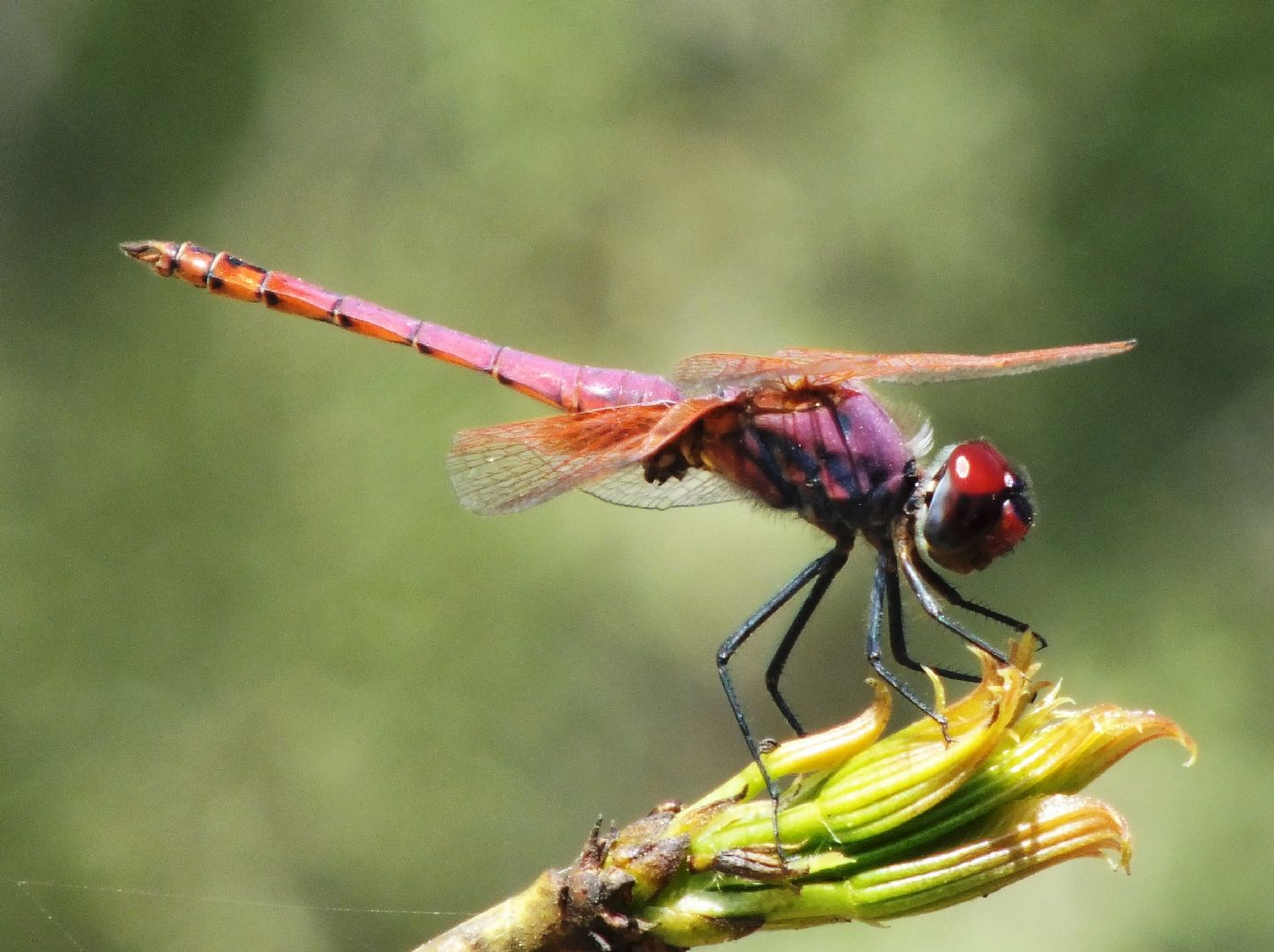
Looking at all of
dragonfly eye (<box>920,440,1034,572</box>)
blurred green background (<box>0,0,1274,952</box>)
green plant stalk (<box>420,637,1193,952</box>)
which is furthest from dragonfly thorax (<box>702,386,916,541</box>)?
blurred green background (<box>0,0,1274,952</box>)

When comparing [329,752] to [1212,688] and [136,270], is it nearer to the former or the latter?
[136,270]

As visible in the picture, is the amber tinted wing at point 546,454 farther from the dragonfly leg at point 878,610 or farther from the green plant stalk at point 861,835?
the green plant stalk at point 861,835

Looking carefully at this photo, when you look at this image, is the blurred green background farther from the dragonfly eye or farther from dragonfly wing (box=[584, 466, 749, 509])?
the dragonfly eye

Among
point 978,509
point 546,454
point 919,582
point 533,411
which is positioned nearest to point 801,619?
point 919,582

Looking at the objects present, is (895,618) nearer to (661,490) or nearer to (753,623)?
(753,623)

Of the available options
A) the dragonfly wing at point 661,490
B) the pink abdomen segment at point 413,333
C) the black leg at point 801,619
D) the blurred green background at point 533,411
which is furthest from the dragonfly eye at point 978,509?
the blurred green background at point 533,411

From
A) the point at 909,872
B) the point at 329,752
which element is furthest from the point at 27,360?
the point at 909,872

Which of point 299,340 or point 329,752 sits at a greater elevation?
point 299,340

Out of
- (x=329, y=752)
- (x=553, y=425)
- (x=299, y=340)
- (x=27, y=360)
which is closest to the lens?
(x=553, y=425)
